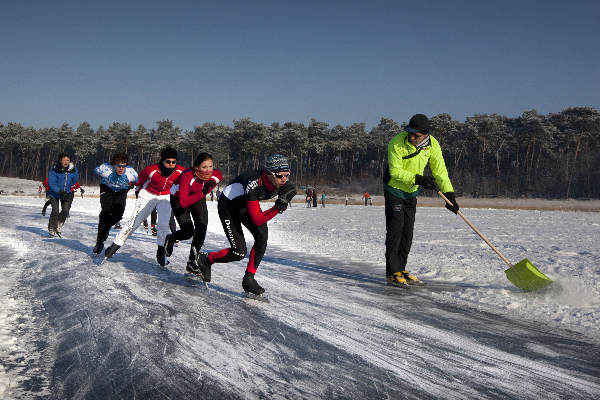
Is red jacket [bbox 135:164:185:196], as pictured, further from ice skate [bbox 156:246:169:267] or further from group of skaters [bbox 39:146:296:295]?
ice skate [bbox 156:246:169:267]

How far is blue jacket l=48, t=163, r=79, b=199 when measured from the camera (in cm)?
1051

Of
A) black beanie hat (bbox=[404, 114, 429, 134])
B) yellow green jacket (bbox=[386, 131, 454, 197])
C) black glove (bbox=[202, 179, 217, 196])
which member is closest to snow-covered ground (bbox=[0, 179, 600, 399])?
black glove (bbox=[202, 179, 217, 196])

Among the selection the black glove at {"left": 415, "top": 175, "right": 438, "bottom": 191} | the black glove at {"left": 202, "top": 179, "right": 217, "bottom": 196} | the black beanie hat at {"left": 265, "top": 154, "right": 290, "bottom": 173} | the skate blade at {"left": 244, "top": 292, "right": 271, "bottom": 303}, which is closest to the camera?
the black beanie hat at {"left": 265, "top": 154, "right": 290, "bottom": 173}

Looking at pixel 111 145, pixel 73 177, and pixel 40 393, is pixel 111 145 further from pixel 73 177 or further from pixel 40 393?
pixel 40 393

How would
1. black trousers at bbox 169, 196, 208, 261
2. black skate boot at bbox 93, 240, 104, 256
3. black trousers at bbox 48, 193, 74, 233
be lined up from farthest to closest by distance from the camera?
black trousers at bbox 48, 193, 74, 233
black skate boot at bbox 93, 240, 104, 256
black trousers at bbox 169, 196, 208, 261

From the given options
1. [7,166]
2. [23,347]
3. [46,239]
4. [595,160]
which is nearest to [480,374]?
[23,347]

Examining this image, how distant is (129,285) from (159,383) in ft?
9.42

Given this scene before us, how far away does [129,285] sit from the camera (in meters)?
5.14

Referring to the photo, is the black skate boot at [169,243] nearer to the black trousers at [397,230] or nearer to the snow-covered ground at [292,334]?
the snow-covered ground at [292,334]

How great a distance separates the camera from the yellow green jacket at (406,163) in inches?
214

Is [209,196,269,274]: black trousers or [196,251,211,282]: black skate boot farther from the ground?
[209,196,269,274]: black trousers

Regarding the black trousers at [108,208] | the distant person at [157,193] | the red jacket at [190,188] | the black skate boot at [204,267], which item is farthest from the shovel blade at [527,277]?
the black trousers at [108,208]

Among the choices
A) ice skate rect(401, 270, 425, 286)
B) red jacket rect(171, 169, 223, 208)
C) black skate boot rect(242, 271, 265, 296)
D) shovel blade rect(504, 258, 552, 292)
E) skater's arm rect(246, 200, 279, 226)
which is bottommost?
ice skate rect(401, 270, 425, 286)

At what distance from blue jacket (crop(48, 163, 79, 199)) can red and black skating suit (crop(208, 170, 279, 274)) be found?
711cm
